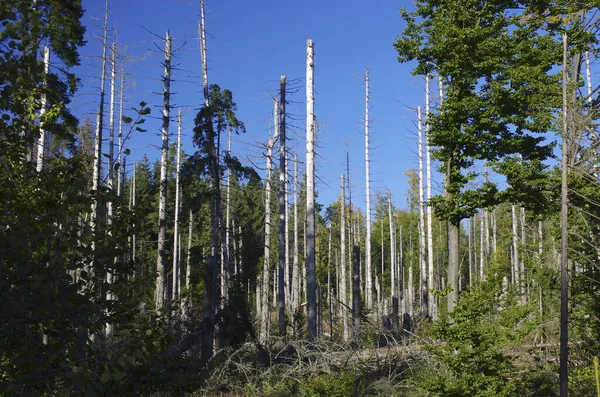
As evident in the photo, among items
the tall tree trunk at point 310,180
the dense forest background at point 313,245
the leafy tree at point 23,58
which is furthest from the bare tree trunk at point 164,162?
the leafy tree at point 23,58

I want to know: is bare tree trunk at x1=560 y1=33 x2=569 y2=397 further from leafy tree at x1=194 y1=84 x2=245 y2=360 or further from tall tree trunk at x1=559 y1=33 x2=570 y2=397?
leafy tree at x1=194 y1=84 x2=245 y2=360

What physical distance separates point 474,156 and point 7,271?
14.3 meters

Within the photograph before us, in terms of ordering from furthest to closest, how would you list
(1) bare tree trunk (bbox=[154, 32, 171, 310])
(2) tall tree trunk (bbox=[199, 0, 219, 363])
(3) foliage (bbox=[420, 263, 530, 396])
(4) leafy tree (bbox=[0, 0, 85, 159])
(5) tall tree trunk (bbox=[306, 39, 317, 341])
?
(1) bare tree trunk (bbox=[154, 32, 171, 310]) < (5) tall tree trunk (bbox=[306, 39, 317, 341]) < (2) tall tree trunk (bbox=[199, 0, 219, 363]) < (3) foliage (bbox=[420, 263, 530, 396]) < (4) leafy tree (bbox=[0, 0, 85, 159])

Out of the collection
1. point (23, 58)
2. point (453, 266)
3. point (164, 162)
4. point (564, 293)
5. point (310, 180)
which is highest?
point (164, 162)

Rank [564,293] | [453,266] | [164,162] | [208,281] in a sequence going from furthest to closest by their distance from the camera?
[164,162], [208,281], [453,266], [564,293]

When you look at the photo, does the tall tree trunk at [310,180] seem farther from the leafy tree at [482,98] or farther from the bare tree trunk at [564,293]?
the bare tree trunk at [564,293]

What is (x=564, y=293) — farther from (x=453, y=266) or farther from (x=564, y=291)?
(x=453, y=266)

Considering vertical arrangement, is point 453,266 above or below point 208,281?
above

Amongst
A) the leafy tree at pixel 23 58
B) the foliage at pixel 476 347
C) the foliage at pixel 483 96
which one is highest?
the foliage at pixel 483 96

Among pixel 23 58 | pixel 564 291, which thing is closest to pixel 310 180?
pixel 564 291

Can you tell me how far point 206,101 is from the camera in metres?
22.0

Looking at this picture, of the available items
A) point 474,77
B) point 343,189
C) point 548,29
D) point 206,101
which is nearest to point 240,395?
point 474,77

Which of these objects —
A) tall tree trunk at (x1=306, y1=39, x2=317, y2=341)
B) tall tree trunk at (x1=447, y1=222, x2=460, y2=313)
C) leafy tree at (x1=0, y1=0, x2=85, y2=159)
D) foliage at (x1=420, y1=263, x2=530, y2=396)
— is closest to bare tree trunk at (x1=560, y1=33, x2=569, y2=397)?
foliage at (x1=420, y1=263, x2=530, y2=396)

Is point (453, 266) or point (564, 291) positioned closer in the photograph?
point (564, 291)
